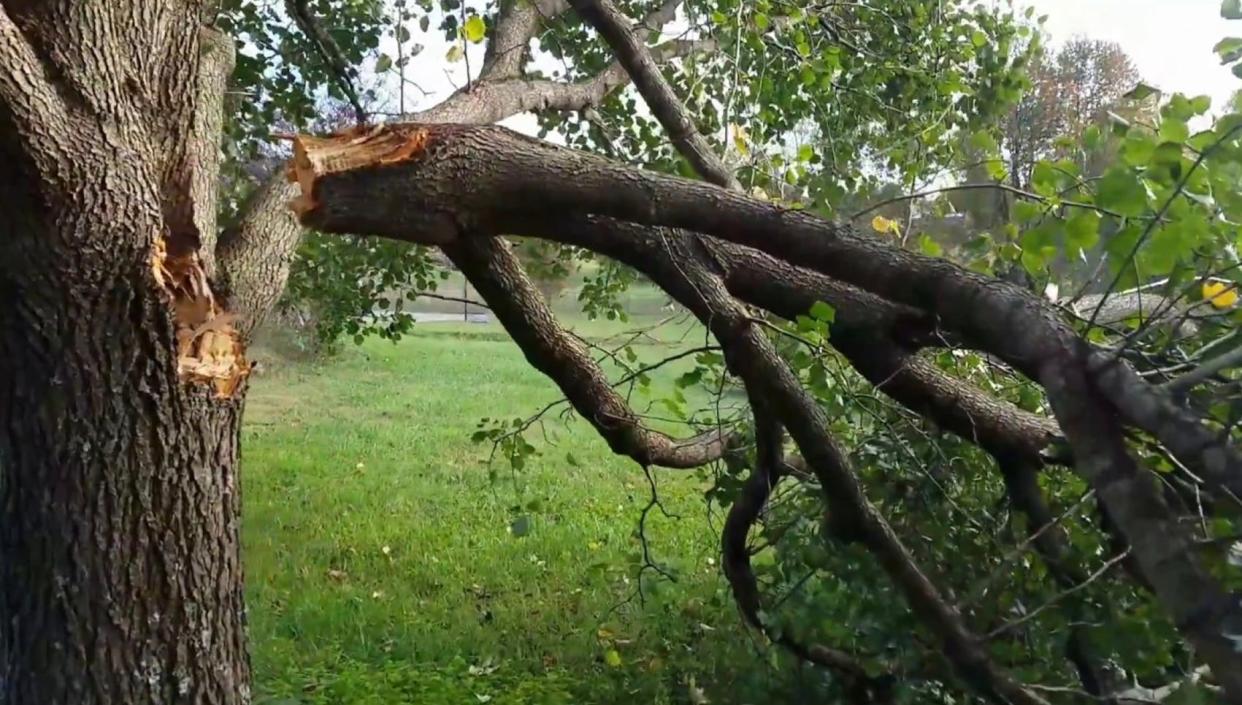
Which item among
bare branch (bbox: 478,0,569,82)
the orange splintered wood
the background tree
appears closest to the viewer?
the background tree

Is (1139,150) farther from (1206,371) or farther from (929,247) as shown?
(929,247)

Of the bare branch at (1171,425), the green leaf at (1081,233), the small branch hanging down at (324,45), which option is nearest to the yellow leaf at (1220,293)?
the green leaf at (1081,233)

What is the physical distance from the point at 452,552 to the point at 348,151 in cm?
394

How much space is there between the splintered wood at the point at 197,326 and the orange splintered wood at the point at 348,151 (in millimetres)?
286

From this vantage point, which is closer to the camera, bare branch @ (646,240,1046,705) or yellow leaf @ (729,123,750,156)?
bare branch @ (646,240,1046,705)

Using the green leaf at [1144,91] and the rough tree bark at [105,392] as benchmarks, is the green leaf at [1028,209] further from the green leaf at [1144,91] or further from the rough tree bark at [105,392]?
the rough tree bark at [105,392]

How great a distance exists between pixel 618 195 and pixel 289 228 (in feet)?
3.12

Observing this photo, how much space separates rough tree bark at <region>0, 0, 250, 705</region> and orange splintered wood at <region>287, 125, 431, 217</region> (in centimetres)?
30

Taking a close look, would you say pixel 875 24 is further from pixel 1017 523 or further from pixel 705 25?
pixel 1017 523

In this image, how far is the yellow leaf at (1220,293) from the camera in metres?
1.28

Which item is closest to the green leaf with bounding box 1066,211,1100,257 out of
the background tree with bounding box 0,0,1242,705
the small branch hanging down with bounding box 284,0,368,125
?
the background tree with bounding box 0,0,1242,705

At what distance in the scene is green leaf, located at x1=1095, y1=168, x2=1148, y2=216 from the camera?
113cm

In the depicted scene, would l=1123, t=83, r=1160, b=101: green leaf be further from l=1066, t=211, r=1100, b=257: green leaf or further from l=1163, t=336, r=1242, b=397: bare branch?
l=1163, t=336, r=1242, b=397: bare branch

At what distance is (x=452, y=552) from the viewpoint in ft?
18.0
